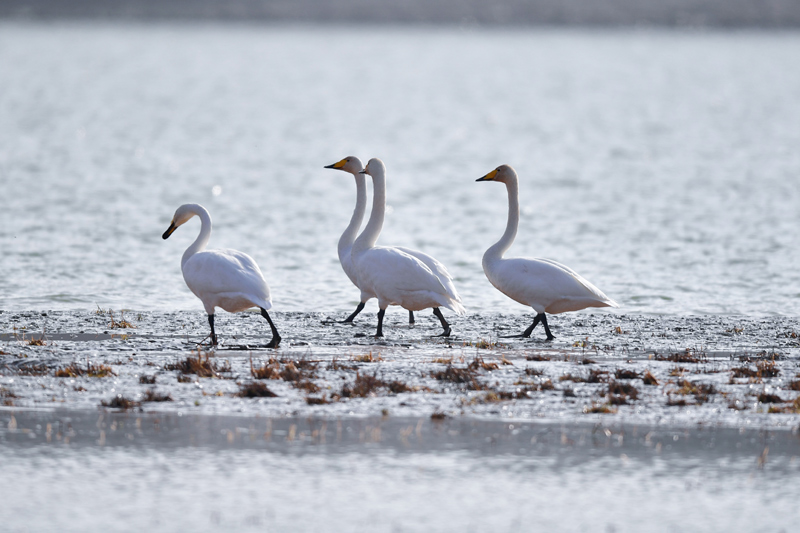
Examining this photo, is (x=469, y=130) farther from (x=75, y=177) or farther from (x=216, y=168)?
(x=75, y=177)

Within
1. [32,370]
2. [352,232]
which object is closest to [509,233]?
[352,232]

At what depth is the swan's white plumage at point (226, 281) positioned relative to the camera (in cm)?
1007

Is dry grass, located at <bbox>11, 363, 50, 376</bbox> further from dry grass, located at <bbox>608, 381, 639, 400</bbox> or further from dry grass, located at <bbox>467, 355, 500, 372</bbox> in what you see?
dry grass, located at <bbox>608, 381, 639, 400</bbox>

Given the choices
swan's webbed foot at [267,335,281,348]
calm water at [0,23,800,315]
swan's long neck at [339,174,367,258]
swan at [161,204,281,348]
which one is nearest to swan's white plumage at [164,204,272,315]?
swan at [161,204,281,348]

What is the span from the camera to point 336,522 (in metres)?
5.74

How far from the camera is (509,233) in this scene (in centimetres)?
1186

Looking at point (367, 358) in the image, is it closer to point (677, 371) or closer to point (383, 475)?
point (677, 371)

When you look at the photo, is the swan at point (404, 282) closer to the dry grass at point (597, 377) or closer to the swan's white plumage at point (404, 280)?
the swan's white plumage at point (404, 280)

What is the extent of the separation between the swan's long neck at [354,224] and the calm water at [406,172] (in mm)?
1094

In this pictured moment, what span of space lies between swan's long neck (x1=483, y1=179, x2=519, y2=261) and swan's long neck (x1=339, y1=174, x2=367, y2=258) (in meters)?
1.72

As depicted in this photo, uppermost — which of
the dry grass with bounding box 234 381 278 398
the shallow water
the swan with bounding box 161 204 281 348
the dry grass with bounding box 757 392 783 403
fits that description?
the swan with bounding box 161 204 281 348

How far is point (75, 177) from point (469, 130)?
26.4 m

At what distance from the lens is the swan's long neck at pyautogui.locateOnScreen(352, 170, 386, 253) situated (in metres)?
11.7

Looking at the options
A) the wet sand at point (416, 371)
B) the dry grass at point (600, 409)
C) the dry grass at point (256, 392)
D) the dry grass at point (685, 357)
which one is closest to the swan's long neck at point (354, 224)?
the wet sand at point (416, 371)
